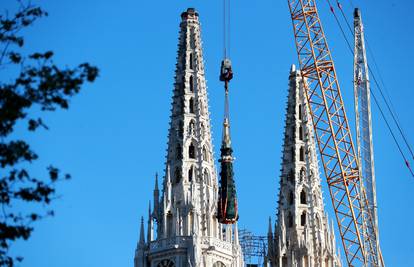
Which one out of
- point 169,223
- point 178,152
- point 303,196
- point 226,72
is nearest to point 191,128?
point 178,152

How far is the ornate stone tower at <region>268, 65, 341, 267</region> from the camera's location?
11262cm

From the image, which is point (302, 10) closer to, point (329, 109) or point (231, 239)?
point (329, 109)

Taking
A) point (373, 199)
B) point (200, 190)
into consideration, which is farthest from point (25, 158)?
point (373, 199)

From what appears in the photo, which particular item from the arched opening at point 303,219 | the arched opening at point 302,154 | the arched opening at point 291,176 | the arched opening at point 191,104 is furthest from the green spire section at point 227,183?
A: the arched opening at point 302,154

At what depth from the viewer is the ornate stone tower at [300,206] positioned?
11262 centimetres

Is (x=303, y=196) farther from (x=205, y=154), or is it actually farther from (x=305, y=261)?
(x=205, y=154)

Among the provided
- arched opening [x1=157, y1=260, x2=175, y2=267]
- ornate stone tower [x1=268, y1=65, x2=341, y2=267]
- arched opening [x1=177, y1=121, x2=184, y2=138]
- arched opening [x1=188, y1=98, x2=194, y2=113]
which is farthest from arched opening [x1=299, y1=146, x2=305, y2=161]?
arched opening [x1=157, y1=260, x2=175, y2=267]

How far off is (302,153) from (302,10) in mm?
16224

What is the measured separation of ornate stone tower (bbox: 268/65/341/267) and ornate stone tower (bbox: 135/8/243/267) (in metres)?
6.95

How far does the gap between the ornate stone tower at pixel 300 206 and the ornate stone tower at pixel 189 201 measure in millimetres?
6949

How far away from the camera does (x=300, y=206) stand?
377ft

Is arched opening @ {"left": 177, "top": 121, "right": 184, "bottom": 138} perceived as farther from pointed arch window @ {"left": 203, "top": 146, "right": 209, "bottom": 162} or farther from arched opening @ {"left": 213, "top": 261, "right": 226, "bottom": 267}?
arched opening @ {"left": 213, "top": 261, "right": 226, "bottom": 267}

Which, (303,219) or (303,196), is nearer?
(303,219)

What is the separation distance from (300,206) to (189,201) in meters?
15.2
